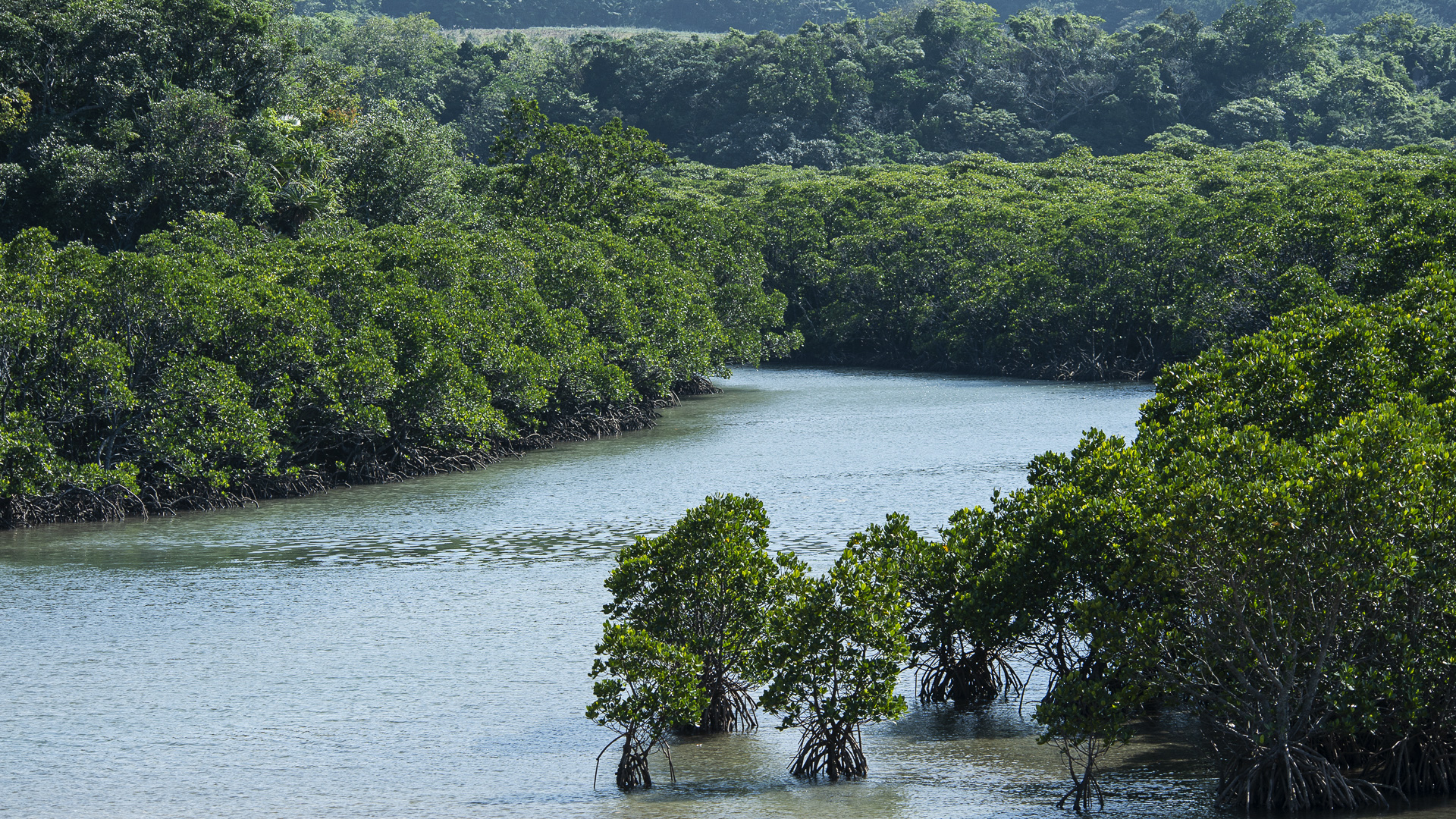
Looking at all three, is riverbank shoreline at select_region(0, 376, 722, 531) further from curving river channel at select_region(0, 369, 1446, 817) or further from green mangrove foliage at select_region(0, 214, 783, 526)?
curving river channel at select_region(0, 369, 1446, 817)

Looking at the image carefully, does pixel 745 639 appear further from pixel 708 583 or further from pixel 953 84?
→ pixel 953 84

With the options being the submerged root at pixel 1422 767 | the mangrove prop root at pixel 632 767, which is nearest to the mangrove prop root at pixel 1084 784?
the submerged root at pixel 1422 767

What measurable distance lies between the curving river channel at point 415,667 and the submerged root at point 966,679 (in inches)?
11.8

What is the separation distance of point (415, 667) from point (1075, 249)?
46371mm

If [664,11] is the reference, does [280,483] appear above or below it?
below

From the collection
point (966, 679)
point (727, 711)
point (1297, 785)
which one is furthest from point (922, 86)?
point (1297, 785)

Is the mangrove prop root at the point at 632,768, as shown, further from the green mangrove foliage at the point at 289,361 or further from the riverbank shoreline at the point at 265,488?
the riverbank shoreline at the point at 265,488

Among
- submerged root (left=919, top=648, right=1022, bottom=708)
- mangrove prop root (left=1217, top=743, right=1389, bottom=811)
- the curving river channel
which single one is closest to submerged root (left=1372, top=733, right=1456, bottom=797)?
mangrove prop root (left=1217, top=743, right=1389, bottom=811)

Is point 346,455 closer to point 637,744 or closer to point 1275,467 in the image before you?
point 637,744

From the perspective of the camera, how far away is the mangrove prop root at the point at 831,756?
1415cm

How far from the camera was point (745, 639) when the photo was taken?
15008 millimetres

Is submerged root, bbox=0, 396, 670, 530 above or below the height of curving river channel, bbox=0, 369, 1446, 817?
above

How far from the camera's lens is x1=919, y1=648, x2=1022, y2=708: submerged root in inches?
665

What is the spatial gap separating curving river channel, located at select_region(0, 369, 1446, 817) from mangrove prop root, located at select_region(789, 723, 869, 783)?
25cm
